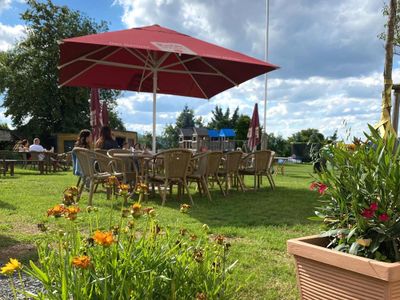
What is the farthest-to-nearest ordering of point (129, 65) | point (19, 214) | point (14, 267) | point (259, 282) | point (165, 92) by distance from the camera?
point (165, 92) → point (129, 65) → point (19, 214) → point (259, 282) → point (14, 267)

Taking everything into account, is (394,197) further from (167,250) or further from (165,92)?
(165,92)

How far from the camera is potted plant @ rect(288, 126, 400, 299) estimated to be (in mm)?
1579

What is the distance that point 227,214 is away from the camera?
4.93 meters

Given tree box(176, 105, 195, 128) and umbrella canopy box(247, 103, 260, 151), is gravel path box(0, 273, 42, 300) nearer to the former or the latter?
umbrella canopy box(247, 103, 260, 151)

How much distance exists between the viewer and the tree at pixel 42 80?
27172mm

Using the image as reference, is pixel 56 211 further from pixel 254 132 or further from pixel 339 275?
pixel 254 132

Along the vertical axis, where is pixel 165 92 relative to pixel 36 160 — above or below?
above

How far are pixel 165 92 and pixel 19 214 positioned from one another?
448cm

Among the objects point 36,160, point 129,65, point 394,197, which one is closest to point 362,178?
point 394,197

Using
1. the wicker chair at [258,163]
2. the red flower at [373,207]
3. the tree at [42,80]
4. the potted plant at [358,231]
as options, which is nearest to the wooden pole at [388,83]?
the potted plant at [358,231]

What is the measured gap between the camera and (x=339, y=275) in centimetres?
169

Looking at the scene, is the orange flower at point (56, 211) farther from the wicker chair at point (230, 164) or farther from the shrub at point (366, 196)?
the wicker chair at point (230, 164)

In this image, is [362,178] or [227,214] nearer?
[362,178]

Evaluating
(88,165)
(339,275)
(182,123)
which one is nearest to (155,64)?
(88,165)
